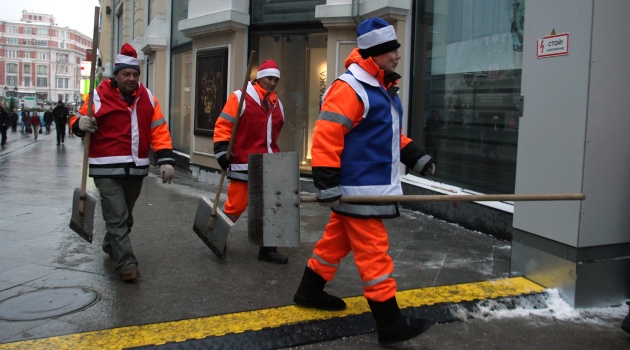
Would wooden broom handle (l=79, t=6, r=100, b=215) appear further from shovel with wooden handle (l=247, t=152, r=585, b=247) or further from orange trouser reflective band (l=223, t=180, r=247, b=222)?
shovel with wooden handle (l=247, t=152, r=585, b=247)

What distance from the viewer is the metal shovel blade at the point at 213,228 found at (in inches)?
199

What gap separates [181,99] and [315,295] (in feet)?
33.9

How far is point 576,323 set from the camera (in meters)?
3.90

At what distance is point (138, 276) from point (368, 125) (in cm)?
228

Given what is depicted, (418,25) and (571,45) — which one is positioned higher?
(418,25)

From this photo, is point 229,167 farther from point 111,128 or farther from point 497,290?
point 497,290

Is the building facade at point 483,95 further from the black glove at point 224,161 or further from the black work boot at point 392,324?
the black glove at point 224,161

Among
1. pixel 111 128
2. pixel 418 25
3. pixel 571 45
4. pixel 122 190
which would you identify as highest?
pixel 418 25

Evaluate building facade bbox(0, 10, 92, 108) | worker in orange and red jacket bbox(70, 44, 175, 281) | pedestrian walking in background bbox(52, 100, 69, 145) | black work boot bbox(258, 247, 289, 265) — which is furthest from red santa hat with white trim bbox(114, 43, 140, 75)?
building facade bbox(0, 10, 92, 108)

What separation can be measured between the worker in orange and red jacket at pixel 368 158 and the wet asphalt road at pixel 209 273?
0.35 meters

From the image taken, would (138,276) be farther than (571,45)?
Yes

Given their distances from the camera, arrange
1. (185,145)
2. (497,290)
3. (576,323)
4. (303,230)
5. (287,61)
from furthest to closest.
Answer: (185,145)
(287,61)
(303,230)
(497,290)
(576,323)

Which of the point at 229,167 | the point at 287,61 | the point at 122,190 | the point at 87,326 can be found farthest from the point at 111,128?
the point at 287,61

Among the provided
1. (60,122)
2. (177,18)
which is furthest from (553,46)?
(60,122)
